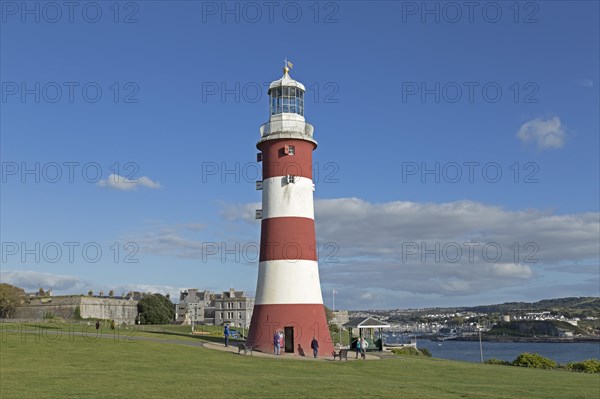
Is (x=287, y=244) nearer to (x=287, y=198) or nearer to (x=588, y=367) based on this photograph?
(x=287, y=198)

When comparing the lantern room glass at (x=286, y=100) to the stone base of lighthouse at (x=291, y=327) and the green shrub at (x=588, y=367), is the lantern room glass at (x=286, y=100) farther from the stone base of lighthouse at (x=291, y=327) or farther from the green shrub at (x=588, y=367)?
the green shrub at (x=588, y=367)

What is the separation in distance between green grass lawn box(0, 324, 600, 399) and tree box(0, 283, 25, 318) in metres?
54.0

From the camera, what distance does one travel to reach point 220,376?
2275 centimetres

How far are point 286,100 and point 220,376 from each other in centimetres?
1836

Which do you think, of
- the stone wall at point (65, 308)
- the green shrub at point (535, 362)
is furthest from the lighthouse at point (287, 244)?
the stone wall at point (65, 308)

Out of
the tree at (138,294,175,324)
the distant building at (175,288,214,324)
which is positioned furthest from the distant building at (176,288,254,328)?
the tree at (138,294,175,324)

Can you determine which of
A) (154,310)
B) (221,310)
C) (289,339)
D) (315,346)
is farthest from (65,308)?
(315,346)

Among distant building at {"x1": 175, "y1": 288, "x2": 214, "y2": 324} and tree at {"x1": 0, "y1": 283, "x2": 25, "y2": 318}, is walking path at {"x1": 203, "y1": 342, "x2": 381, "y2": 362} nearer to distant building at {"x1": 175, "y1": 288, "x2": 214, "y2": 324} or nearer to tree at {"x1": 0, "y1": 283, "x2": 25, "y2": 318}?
tree at {"x1": 0, "y1": 283, "x2": 25, "y2": 318}

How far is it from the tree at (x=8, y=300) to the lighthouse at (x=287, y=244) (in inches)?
2426

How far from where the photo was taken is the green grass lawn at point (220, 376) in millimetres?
18891

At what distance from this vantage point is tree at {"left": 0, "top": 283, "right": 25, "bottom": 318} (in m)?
82.0

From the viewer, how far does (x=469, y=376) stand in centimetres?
2728

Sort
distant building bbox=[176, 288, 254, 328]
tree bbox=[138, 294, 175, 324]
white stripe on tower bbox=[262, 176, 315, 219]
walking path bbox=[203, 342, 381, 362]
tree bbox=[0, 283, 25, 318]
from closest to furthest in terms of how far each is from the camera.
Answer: walking path bbox=[203, 342, 381, 362] < white stripe on tower bbox=[262, 176, 315, 219] < tree bbox=[0, 283, 25, 318] < tree bbox=[138, 294, 175, 324] < distant building bbox=[176, 288, 254, 328]

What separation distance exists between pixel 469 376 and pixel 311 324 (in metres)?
A: 9.33
